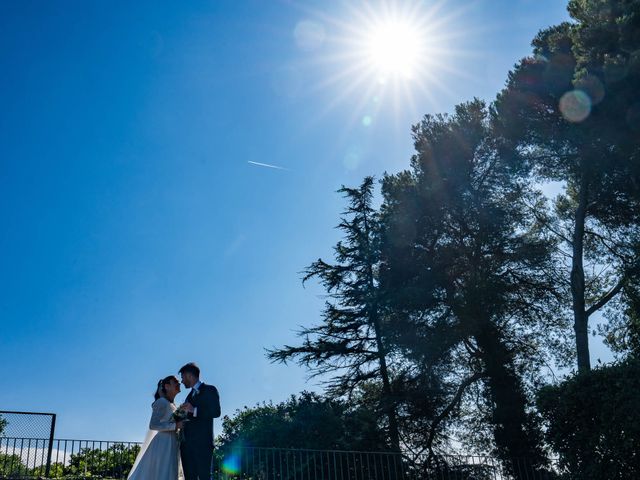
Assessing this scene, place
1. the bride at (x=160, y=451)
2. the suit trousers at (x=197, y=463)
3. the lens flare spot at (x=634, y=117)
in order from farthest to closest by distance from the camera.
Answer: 1. the lens flare spot at (x=634, y=117)
2. the bride at (x=160, y=451)
3. the suit trousers at (x=197, y=463)

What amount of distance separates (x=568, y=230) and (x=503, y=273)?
2928mm

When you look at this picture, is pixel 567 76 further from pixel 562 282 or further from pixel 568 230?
pixel 562 282

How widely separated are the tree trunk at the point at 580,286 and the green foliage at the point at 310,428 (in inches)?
267

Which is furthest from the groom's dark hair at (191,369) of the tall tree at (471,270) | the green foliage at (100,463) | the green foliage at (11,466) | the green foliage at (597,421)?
the tall tree at (471,270)

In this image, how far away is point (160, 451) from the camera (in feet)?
23.6

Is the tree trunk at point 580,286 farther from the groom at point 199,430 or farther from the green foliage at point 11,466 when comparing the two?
the green foliage at point 11,466

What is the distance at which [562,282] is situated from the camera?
19.0 metres

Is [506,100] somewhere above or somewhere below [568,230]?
above

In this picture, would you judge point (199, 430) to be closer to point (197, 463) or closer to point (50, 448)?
point (197, 463)

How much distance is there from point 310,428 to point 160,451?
1014 cm

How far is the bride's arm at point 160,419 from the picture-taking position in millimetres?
7196

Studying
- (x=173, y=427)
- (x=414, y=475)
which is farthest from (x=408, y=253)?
(x=173, y=427)

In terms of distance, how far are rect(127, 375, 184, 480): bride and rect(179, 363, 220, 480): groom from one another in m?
0.20

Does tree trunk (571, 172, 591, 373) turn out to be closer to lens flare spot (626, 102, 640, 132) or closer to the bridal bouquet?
lens flare spot (626, 102, 640, 132)
